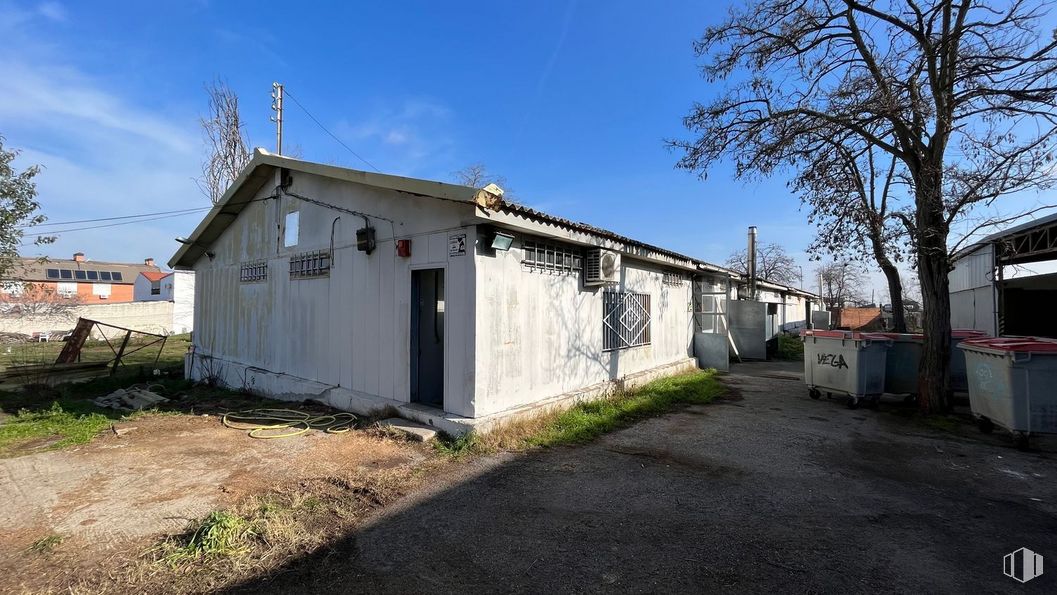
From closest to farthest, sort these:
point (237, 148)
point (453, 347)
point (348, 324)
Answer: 1. point (453, 347)
2. point (348, 324)
3. point (237, 148)

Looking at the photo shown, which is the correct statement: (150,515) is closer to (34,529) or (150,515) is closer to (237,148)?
(34,529)

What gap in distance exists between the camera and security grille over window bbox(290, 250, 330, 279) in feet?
24.5

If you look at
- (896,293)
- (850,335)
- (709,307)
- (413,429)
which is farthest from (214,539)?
(896,293)

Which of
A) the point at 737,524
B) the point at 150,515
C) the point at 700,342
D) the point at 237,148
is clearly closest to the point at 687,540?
the point at 737,524

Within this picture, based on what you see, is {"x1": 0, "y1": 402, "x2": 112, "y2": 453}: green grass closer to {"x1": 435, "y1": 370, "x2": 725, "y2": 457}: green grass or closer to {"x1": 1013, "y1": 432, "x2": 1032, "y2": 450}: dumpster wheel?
{"x1": 435, "y1": 370, "x2": 725, "y2": 457}: green grass

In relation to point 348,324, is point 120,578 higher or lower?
lower

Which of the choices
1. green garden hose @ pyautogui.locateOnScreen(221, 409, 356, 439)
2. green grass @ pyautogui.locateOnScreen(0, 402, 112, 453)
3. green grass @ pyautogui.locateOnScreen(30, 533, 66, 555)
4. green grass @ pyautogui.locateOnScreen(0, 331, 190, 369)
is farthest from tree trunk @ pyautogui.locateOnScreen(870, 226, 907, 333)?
green grass @ pyautogui.locateOnScreen(0, 331, 190, 369)

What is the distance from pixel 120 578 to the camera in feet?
8.75

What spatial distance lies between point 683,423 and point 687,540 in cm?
354

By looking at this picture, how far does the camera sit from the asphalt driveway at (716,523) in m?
2.71

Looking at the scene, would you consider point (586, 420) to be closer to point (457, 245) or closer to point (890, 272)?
point (457, 245)

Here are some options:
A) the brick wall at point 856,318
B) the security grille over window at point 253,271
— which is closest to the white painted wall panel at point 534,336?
the security grille over window at point 253,271

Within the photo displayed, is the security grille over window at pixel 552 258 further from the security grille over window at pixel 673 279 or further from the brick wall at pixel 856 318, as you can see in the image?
the brick wall at pixel 856 318

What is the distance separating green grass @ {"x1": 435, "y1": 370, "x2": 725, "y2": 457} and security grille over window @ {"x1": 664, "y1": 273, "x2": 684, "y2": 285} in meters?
2.48
